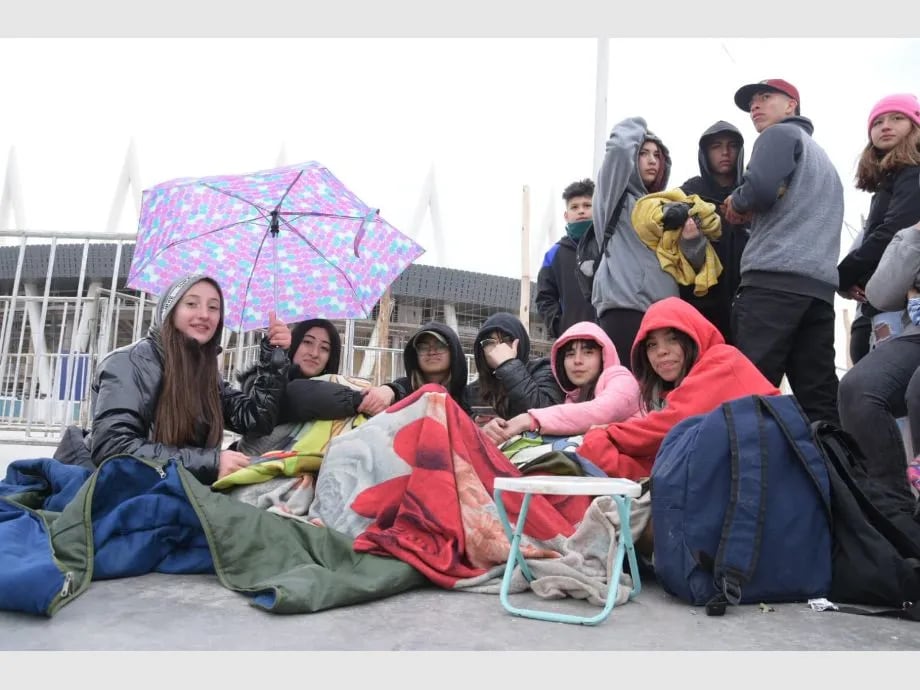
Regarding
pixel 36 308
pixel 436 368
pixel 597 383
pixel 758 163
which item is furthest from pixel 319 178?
pixel 36 308

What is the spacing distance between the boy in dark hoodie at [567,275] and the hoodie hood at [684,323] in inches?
50.4

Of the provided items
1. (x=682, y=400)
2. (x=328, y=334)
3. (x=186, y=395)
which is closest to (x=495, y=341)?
(x=328, y=334)

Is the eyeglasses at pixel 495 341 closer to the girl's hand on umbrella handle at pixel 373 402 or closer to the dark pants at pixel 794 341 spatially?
the girl's hand on umbrella handle at pixel 373 402

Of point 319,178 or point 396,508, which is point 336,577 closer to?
point 396,508

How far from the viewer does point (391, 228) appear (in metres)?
4.14

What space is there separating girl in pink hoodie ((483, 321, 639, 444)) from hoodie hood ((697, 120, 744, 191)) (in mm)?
1059

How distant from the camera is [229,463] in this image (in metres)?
2.80

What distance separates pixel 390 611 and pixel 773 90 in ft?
9.46

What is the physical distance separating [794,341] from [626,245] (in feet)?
3.03

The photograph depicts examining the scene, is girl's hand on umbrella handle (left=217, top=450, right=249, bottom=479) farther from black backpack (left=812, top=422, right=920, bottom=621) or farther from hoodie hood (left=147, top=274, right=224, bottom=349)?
black backpack (left=812, top=422, right=920, bottom=621)

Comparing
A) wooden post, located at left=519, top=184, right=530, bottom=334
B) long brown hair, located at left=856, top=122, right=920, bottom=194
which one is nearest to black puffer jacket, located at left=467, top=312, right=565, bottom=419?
long brown hair, located at left=856, top=122, right=920, bottom=194

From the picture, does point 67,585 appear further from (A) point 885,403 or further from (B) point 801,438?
(A) point 885,403

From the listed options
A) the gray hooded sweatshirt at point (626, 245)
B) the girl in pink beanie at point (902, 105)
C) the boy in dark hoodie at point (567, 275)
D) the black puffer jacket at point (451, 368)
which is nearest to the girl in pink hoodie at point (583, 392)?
the gray hooded sweatshirt at point (626, 245)

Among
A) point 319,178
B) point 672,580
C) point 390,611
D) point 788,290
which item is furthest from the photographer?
point 319,178
